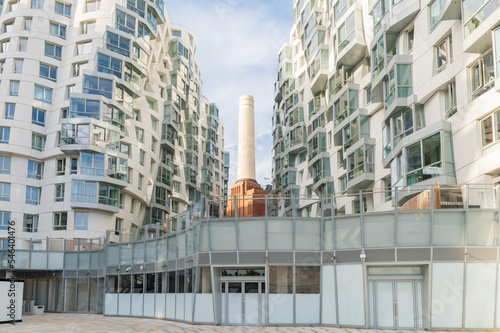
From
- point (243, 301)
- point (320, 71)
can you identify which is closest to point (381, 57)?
point (320, 71)

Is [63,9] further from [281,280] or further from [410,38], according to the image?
[281,280]

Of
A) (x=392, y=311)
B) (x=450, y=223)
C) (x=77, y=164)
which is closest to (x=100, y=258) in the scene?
(x=77, y=164)

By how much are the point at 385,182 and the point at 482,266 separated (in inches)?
583

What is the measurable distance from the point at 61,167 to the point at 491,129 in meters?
45.8

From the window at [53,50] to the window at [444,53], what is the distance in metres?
44.7

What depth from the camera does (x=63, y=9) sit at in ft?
→ 213

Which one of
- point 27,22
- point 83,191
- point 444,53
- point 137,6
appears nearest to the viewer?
point 444,53

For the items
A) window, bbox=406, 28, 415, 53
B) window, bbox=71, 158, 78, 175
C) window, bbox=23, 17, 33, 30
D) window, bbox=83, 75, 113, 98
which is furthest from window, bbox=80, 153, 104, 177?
window, bbox=406, 28, 415, 53

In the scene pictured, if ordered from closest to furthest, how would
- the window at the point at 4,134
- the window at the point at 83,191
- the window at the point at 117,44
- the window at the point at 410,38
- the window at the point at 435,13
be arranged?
1. the window at the point at 435,13
2. the window at the point at 410,38
3. the window at the point at 83,191
4. the window at the point at 4,134
5. the window at the point at 117,44

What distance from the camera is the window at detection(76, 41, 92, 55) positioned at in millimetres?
62781

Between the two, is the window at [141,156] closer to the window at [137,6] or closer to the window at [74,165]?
the window at [74,165]

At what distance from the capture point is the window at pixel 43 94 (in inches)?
2463

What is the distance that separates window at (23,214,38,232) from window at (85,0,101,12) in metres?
23.7

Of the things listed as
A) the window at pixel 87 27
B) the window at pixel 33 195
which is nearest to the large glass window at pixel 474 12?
the window at pixel 87 27
